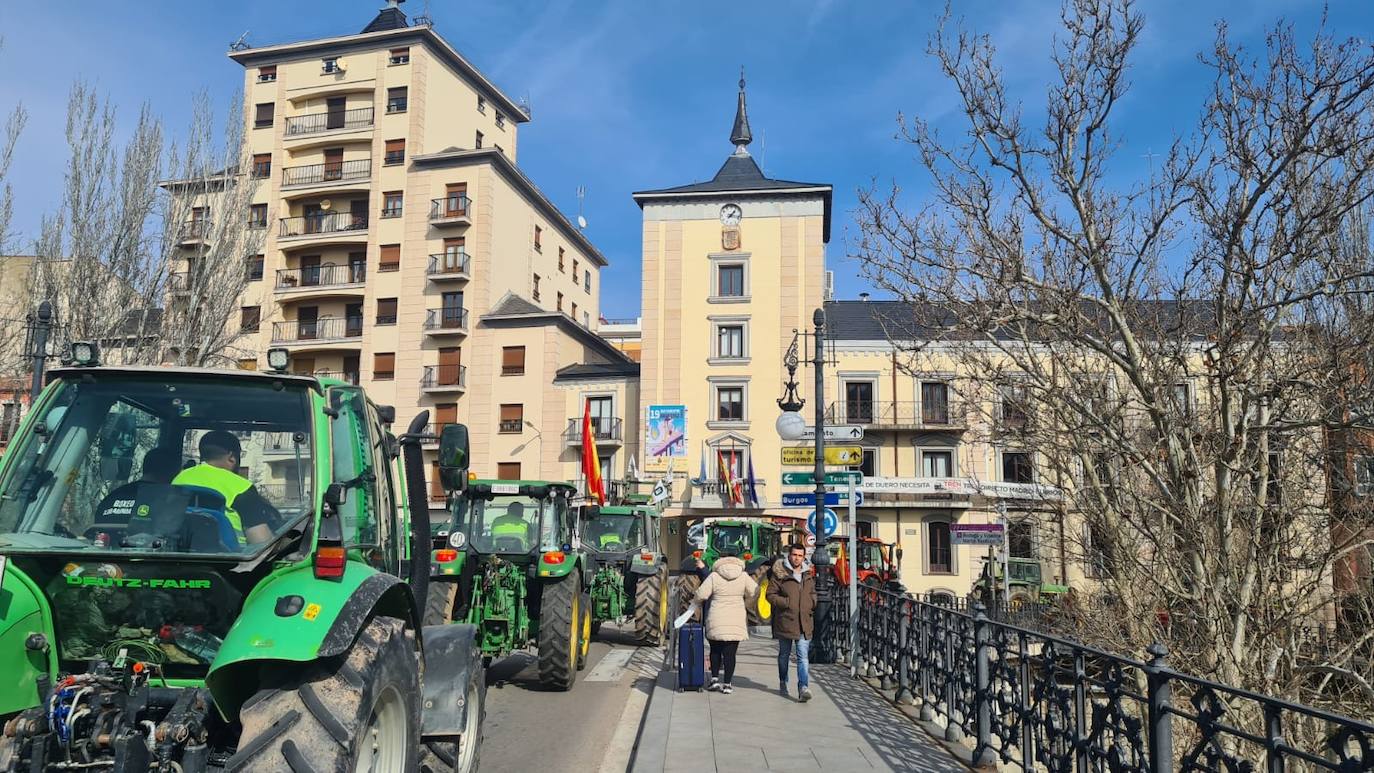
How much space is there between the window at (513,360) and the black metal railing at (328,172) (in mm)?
10481

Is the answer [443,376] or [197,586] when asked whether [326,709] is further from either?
[443,376]

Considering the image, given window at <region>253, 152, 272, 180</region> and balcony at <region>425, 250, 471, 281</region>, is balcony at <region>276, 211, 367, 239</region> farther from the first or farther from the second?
balcony at <region>425, 250, 471, 281</region>

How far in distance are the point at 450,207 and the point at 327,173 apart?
22.2 feet

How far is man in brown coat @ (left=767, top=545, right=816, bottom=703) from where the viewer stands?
420 inches

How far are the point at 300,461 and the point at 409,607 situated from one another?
2.89ft

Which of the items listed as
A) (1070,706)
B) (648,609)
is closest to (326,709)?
(1070,706)

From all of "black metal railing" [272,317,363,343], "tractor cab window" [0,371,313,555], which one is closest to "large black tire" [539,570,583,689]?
"tractor cab window" [0,371,313,555]

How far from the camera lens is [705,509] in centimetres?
4016

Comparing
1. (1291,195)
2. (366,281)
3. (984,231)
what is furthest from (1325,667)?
(366,281)

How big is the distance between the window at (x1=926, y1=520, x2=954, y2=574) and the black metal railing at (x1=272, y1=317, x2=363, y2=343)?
2629 cm

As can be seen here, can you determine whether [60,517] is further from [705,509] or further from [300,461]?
[705,509]

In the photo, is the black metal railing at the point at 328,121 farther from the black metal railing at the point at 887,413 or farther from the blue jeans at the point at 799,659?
the blue jeans at the point at 799,659

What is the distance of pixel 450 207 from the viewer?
42.8 meters

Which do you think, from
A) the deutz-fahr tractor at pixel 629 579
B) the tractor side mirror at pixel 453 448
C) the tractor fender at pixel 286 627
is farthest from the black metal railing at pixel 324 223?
the tractor fender at pixel 286 627
